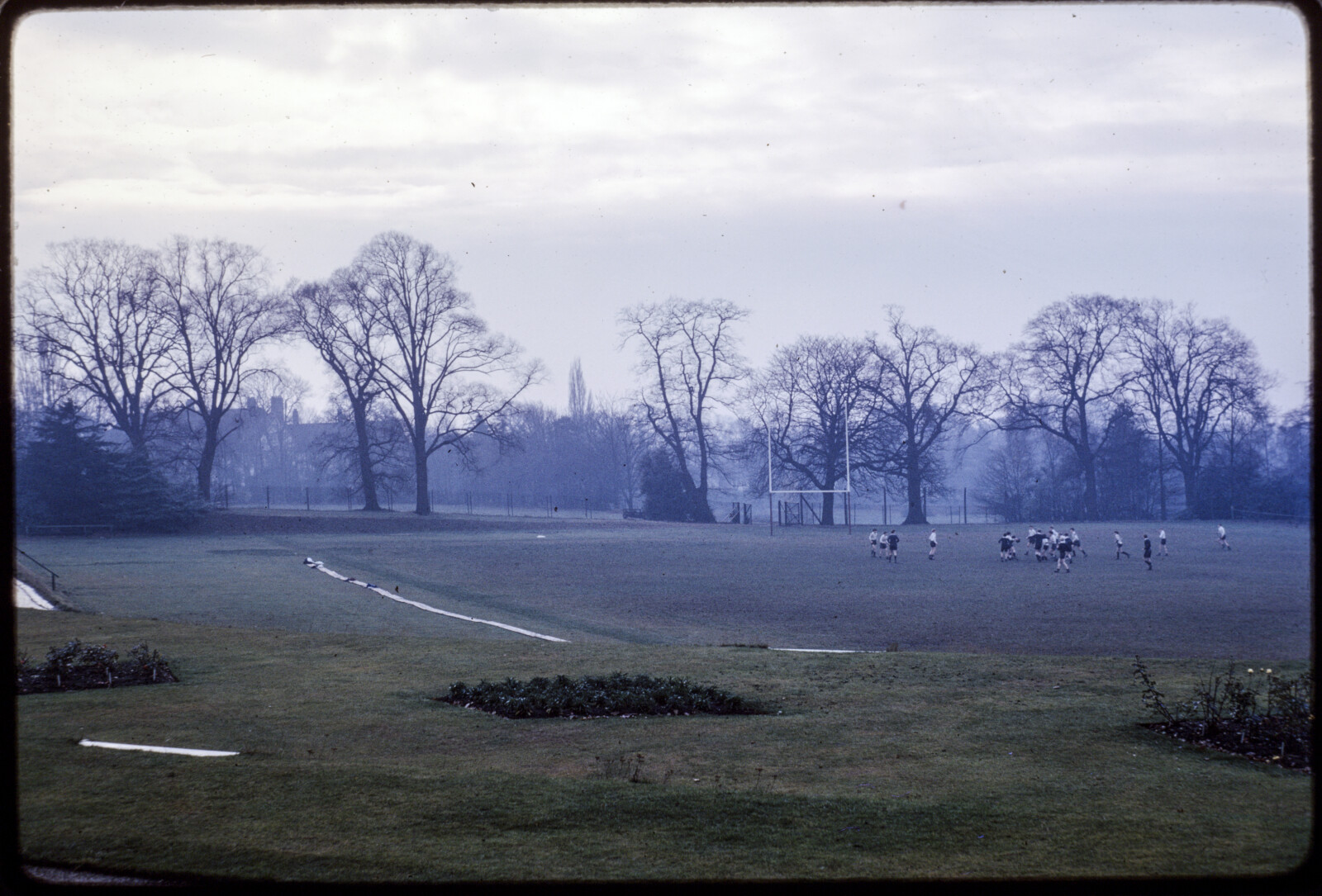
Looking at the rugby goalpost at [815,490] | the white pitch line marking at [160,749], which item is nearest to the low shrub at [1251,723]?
the white pitch line marking at [160,749]

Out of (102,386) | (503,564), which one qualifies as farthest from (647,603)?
(102,386)

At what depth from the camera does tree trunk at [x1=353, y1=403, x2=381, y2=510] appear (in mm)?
62750

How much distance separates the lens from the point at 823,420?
62.4m

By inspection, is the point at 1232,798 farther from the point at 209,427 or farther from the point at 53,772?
the point at 209,427

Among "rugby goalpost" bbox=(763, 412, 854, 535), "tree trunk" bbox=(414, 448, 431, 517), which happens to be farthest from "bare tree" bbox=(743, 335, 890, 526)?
"tree trunk" bbox=(414, 448, 431, 517)

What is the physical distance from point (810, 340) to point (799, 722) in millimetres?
52890

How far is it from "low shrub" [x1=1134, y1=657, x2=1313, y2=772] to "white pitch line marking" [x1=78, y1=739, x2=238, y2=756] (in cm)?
694

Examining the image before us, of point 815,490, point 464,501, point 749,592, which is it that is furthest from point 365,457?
point 749,592

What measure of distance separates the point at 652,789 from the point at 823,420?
5687cm

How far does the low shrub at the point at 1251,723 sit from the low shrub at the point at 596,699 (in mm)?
3537

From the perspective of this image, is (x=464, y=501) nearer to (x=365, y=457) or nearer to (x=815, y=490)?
(x=365, y=457)

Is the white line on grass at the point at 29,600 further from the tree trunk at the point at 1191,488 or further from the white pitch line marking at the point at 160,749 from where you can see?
the tree trunk at the point at 1191,488

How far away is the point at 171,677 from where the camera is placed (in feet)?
36.1

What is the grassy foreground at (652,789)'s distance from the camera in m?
5.10
